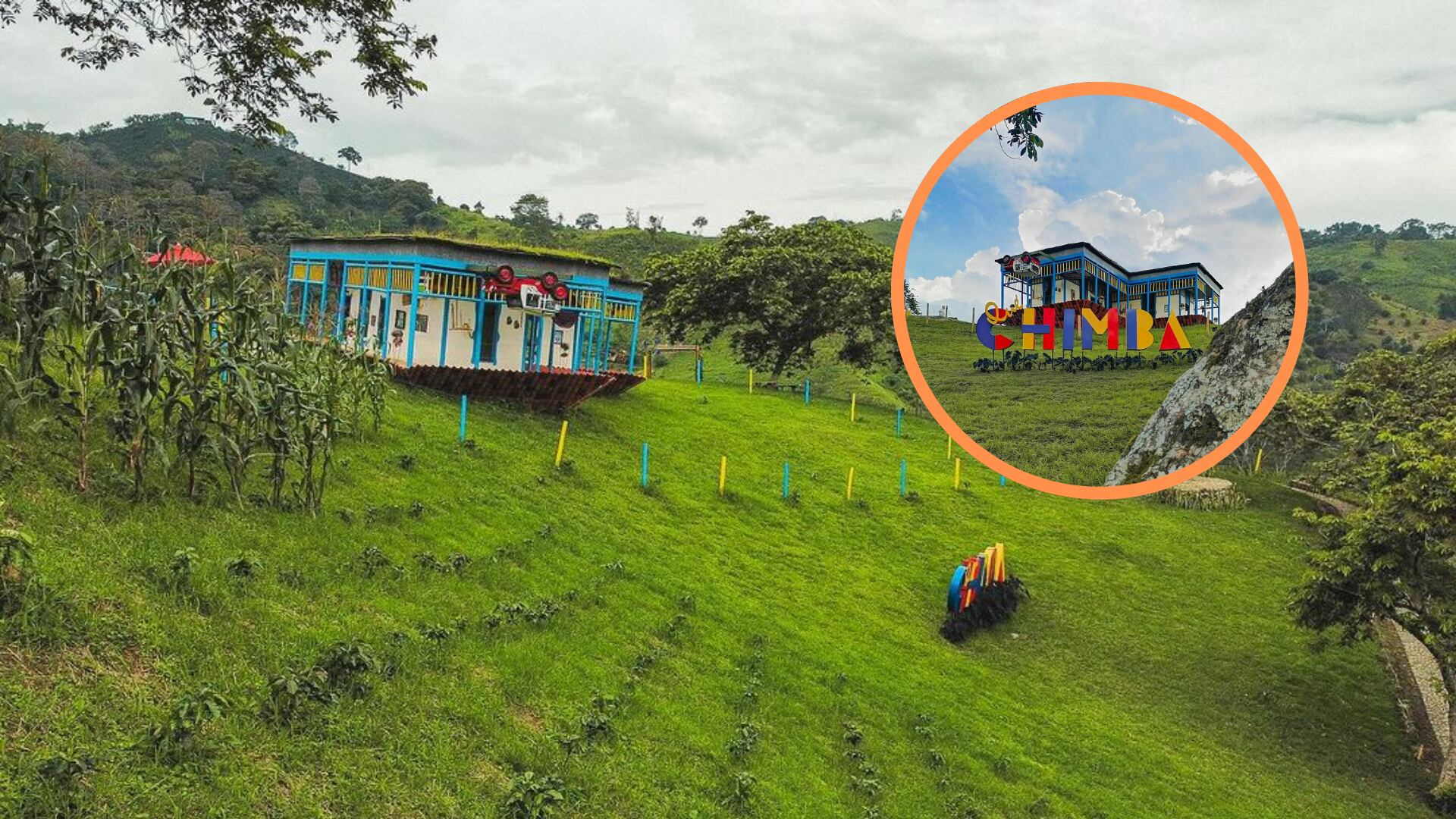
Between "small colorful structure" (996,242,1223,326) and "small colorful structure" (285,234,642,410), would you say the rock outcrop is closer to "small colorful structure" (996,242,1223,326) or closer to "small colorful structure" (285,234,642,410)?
"small colorful structure" (996,242,1223,326)

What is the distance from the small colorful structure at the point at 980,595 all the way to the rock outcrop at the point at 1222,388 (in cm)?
1277

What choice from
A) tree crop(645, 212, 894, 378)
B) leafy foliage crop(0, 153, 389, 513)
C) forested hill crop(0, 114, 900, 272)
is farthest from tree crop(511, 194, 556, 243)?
leafy foliage crop(0, 153, 389, 513)

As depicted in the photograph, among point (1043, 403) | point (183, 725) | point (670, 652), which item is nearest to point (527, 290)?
point (670, 652)

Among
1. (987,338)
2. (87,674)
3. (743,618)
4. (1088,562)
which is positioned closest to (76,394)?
(87,674)

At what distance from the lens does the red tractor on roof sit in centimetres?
2055

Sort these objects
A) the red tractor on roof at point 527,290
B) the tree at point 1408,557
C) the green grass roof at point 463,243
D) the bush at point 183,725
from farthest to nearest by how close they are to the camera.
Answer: the red tractor on roof at point 527,290 → the green grass roof at point 463,243 → the tree at point 1408,557 → the bush at point 183,725

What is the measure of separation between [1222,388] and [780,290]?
29734 millimetres

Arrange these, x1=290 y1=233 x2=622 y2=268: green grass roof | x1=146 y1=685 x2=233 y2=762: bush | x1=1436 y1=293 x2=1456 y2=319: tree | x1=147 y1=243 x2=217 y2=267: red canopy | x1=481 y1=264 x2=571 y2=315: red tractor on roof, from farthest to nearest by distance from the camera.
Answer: x1=1436 y1=293 x2=1456 y2=319: tree
x1=481 y1=264 x2=571 y2=315: red tractor on roof
x1=290 y1=233 x2=622 y2=268: green grass roof
x1=147 y1=243 x2=217 y2=267: red canopy
x1=146 y1=685 x2=233 y2=762: bush

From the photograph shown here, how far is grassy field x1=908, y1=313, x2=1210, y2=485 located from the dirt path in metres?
13.9

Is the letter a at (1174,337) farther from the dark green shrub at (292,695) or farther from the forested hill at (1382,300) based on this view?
the forested hill at (1382,300)

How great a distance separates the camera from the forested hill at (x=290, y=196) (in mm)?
56031

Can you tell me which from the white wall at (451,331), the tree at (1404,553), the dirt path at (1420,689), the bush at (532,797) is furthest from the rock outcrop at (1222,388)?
the white wall at (451,331)

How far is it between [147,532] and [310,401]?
2.79m

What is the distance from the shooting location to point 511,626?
8.52 metres
